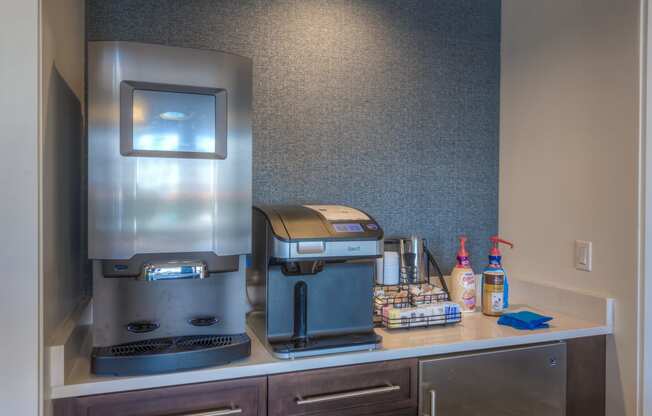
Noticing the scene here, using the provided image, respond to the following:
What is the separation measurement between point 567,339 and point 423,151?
3.07ft

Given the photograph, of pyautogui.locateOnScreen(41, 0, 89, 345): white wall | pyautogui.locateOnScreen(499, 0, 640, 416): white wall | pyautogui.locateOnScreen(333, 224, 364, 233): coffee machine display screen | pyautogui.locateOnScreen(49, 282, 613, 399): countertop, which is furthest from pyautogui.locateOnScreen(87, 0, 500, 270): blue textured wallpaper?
pyautogui.locateOnScreen(333, 224, 364, 233): coffee machine display screen

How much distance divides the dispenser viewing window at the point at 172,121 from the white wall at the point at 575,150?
1.36m

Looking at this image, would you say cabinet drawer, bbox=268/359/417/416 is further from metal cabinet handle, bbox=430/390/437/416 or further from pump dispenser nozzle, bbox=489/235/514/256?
pump dispenser nozzle, bbox=489/235/514/256

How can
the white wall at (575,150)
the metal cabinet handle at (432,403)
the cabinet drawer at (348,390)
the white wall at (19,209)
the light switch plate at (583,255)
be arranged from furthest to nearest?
the light switch plate at (583,255) → the white wall at (575,150) → the metal cabinet handle at (432,403) → the cabinet drawer at (348,390) → the white wall at (19,209)

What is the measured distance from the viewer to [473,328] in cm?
175

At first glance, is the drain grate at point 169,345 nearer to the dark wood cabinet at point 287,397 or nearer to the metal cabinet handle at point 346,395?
the dark wood cabinet at point 287,397

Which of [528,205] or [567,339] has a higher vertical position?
[528,205]

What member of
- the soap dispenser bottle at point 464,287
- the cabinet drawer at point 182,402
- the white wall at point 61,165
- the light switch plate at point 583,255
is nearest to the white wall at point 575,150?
the light switch plate at point 583,255

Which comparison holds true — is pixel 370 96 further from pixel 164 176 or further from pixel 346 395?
pixel 346 395

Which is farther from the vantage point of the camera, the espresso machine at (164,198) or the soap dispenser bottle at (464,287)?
the soap dispenser bottle at (464,287)

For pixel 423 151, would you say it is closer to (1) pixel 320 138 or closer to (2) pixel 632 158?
(1) pixel 320 138

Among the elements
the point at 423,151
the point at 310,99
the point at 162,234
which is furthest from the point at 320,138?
the point at 162,234

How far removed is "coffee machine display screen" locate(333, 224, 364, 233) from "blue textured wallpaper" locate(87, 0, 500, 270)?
0.52 meters

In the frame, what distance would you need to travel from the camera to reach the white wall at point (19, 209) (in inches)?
43.6
